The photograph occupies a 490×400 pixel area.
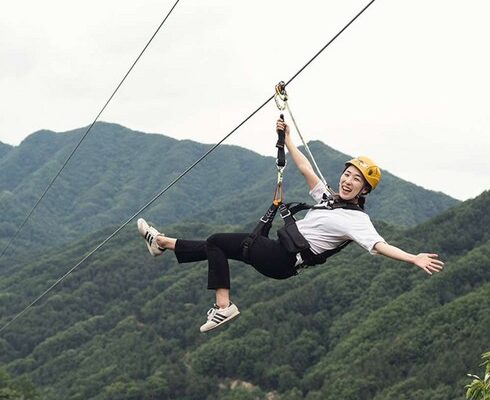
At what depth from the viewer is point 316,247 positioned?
6945mm

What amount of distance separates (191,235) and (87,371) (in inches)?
2293

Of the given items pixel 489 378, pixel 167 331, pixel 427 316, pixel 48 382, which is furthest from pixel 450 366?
pixel 489 378

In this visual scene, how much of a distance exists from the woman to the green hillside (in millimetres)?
73440

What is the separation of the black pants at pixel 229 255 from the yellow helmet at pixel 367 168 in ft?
3.14

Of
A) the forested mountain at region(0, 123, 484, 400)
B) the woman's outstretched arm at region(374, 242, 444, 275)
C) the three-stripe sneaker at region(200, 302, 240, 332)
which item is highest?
the woman's outstretched arm at region(374, 242, 444, 275)

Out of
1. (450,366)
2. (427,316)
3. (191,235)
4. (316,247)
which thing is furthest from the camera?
(191,235)

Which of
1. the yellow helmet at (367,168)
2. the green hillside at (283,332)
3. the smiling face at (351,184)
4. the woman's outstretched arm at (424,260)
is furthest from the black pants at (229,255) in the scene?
the green hillside at (283,332)

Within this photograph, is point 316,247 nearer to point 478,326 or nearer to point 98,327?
point 478,326

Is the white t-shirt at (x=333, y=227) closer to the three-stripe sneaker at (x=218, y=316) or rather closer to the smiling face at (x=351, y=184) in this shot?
the smiling face at (x=351, y=184)

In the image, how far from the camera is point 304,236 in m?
6.95

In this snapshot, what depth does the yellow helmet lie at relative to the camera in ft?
22.3

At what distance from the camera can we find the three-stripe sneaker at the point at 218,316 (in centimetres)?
711

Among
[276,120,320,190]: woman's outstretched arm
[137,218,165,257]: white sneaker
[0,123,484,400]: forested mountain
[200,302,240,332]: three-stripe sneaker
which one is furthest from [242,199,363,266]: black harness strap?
[0,123,484,400]: forested mountain

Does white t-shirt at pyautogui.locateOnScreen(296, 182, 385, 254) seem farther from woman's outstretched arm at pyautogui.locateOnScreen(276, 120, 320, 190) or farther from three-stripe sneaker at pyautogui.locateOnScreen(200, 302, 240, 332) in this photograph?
three-stripe sneaker at pyautogui.locateOnScreen(200, 302, 240, 332)
